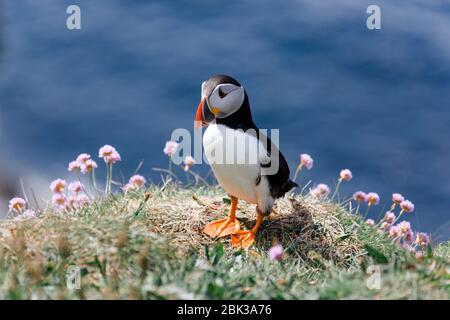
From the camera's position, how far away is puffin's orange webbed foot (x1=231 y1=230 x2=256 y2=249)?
5366 millimetres

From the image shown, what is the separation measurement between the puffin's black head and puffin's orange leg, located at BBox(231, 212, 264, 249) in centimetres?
80

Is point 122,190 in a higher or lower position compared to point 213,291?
higher

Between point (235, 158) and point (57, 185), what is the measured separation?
146cm

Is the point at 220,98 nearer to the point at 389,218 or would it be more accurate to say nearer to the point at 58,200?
the point at 58,200

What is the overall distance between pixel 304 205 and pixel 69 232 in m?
2.48

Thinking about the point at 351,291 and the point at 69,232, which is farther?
the point at 69,232

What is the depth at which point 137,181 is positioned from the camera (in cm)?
611

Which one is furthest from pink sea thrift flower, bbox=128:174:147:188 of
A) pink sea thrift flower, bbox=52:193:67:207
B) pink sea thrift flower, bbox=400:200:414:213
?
pink sea thrift flower, bbox=400:200:414:213

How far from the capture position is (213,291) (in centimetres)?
349

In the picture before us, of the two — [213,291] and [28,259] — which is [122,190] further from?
[213,291]

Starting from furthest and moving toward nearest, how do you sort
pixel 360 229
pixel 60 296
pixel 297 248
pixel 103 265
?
pixel 360 229, pixel 297 248, pixel 103 265, pixel 60 296

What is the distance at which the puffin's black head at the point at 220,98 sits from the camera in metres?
5.09

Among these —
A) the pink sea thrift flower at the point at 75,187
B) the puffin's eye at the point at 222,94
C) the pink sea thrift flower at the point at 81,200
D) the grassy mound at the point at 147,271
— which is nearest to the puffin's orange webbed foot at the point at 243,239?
the grassy mound at the point at 147,271

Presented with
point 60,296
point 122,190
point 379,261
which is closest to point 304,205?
point 122,190
